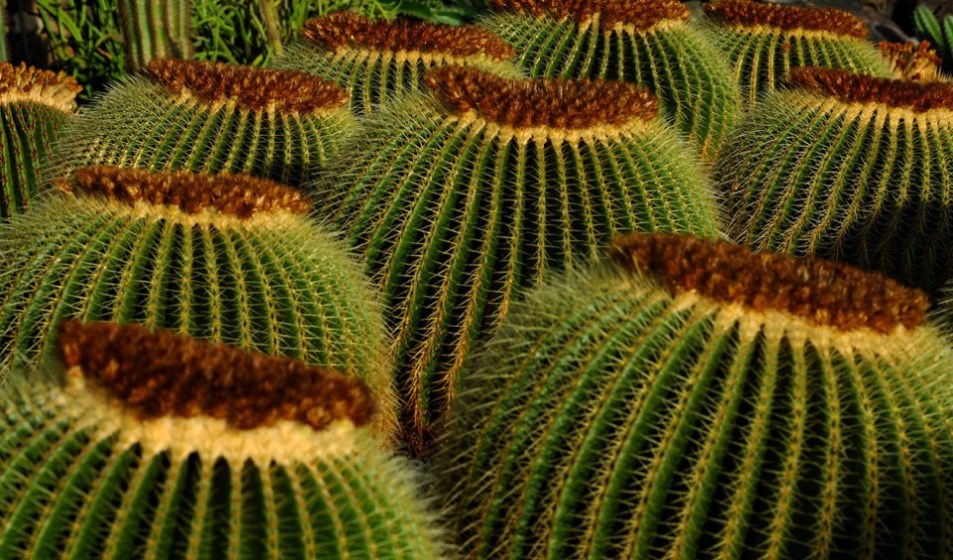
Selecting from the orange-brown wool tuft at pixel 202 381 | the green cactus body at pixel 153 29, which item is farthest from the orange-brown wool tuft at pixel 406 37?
the orange-brown wool tuft at pixel 202 381

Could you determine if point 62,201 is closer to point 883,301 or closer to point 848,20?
point 883,301

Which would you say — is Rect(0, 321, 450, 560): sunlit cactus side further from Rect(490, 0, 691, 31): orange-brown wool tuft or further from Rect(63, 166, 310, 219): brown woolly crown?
Rect(490, 0, 691, 31): orange-brown wool tuft

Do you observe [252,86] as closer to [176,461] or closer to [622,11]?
[622,11]

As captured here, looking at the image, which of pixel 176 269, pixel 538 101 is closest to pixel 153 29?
pixel 538 101

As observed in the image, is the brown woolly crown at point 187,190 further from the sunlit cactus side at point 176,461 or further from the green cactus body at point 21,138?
the green cactus body at point 21,138

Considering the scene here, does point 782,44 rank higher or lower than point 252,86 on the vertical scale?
lower
